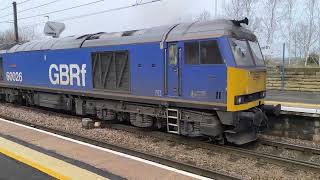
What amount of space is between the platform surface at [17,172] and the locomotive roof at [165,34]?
486cm

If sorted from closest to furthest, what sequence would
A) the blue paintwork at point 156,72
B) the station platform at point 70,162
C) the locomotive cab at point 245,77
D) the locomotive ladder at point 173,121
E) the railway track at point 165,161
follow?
1. the station platform at point 70,162
2. the railway track at point 165,161
3. the locomotive cab at point 245,77
4. the blue paintwork at point 156,72
5. the locomotive ladder at point 173,121

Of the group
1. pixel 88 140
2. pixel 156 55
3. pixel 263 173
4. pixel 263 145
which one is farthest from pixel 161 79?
pixel 263 173

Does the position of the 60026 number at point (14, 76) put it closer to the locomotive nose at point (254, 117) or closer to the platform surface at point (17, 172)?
the platform surface at point (17, 172)

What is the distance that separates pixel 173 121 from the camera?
10.6 meters

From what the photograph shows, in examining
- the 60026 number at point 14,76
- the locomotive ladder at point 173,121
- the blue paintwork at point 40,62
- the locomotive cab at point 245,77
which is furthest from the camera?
the 60026 number at point 14,76

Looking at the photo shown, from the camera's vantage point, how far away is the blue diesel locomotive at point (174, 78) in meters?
9.17

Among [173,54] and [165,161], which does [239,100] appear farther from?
[165,161]

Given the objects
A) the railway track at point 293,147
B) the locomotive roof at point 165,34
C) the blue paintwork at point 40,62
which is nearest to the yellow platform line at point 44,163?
the locomotive roof at point 165,34

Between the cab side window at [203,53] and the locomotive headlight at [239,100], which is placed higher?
the cab side window at [203,53]

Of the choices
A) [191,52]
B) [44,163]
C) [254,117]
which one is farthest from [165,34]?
[44,163]

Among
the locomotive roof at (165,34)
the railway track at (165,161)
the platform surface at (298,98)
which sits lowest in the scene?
the railway track at (165,161)

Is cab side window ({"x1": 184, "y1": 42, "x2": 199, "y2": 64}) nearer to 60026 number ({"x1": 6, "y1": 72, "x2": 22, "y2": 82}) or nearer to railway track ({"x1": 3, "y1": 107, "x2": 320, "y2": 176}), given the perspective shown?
railway track ({"x1": 3, "y1": 107, "x2": 320, "y2": 176})

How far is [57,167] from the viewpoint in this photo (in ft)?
24.1

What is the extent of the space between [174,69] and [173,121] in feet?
4.85
